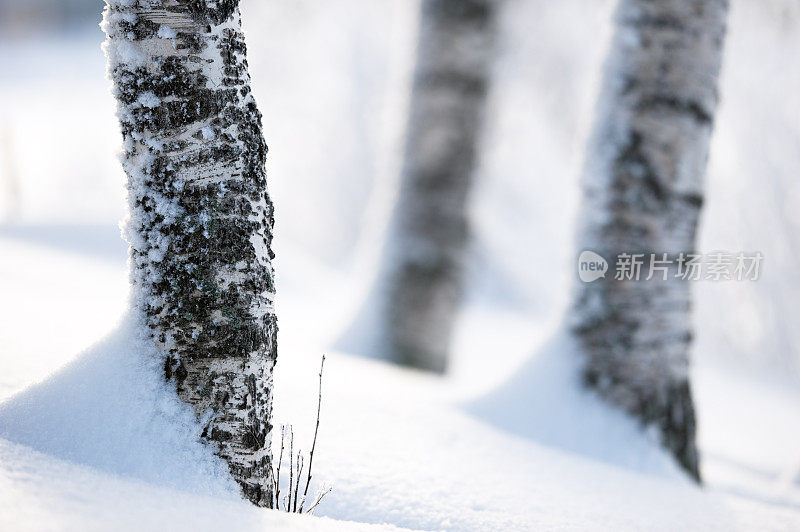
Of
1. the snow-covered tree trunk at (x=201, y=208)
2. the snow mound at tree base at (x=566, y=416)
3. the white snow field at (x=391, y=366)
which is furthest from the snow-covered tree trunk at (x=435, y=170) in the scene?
the snow-covered tree trunk at (x=201, y=208)

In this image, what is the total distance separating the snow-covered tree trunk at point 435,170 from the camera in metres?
3.66

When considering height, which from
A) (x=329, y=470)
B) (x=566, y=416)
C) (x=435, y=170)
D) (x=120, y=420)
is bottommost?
(x=566, y=416)

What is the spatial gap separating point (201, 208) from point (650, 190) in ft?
5.76

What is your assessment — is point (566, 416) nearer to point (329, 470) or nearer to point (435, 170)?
point (329, 470)

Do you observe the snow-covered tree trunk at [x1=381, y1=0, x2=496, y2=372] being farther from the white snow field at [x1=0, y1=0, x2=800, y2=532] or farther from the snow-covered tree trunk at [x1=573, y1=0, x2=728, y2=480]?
the snow-covered tree trunk at [x1=573, y1=0, x2=728, y2=480]

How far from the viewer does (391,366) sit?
3553 mm

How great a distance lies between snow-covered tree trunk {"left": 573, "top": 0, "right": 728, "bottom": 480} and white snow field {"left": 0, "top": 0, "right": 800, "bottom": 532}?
125mm

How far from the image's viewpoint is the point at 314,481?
57.0 inches

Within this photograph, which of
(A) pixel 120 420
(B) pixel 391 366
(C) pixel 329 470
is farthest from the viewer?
(B) pixel 391 366

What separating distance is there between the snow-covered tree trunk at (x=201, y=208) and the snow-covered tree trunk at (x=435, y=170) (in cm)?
245

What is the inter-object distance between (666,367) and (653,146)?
0.89 metres

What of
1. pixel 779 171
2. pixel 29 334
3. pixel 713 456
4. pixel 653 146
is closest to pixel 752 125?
pixel 779 171

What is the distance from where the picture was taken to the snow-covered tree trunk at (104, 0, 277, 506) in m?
1.19

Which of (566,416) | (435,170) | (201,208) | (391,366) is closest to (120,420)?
(201,208)
